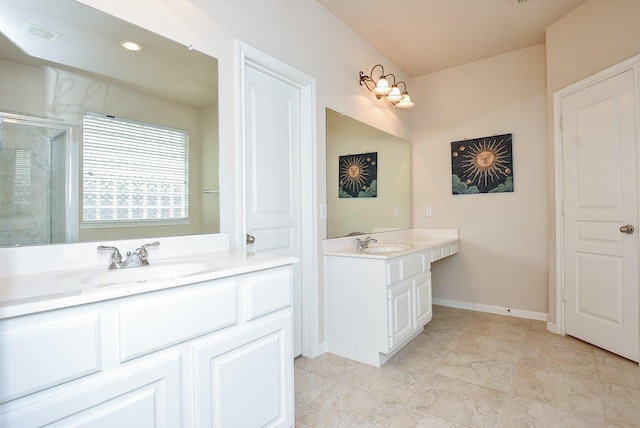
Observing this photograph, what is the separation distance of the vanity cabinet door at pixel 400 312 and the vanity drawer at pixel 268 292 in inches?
41.5

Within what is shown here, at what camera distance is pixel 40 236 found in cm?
121


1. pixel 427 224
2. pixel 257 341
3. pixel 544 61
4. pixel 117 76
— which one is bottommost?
pixel 257 341

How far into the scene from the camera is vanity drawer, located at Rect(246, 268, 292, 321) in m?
1.29

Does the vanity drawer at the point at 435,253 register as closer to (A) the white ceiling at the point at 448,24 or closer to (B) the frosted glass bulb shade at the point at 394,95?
(B) the frosted glass bulb shade at the point at 394,95

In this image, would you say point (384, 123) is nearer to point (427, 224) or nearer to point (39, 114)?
point (427, 224)

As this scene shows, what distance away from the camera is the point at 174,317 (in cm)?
104

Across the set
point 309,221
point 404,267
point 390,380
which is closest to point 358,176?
point 309,221

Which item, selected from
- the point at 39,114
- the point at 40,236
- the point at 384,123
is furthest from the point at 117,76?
the point at 384,123

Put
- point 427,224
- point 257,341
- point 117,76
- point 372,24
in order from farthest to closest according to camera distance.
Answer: point 427,224 < point 372,24 < point 117,76 < point 257,341

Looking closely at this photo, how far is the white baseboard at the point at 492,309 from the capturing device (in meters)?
3.29

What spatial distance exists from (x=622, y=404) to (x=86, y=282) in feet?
8.68

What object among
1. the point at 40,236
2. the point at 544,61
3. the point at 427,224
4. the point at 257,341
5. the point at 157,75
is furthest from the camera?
the point at 427,224

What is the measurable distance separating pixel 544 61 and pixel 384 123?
1.62m

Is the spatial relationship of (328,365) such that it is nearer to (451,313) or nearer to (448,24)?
(451,313)
